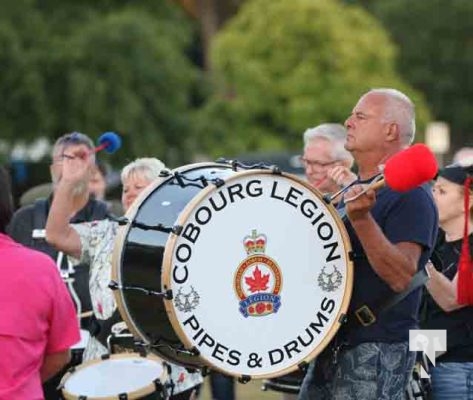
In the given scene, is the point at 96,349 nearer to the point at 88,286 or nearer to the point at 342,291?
the point at 88,286

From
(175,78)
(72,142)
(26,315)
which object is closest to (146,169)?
(72,142)

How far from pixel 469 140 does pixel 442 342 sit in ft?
150

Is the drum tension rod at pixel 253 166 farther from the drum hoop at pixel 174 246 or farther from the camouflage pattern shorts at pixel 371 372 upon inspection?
the camouflage pattern shorts at pixel 371 372

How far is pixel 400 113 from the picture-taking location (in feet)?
17.5

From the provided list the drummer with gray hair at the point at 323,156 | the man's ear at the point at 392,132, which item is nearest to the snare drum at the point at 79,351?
the drummer with gray hair at the point at 323,156

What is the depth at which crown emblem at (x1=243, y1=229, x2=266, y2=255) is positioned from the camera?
509 cm

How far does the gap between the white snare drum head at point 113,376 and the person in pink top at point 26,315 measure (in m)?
1.56

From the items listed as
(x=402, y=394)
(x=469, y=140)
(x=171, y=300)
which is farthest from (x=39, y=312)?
(x=469, y=140)

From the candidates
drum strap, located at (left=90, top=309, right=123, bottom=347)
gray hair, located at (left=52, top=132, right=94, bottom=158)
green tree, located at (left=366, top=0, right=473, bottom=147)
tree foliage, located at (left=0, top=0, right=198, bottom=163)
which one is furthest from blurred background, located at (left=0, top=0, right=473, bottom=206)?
drum strap, located at (left=90, top=309, right=123, bottom=347)

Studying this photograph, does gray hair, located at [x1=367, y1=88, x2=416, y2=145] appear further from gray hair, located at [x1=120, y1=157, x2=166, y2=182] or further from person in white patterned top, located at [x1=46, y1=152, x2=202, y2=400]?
gray hair, located at [x1=120, y1=157, x2=166, y2=182]

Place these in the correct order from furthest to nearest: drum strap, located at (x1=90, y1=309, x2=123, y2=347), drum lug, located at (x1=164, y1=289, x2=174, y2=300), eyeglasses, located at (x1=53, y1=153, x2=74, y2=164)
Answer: drum strap, located at (x1=90, y1=309, x2=123, y2=347) → eyeglasses, located at (x1=53, y1=153, x2=74, y2=164) → drum lug, located at (x1=164, y1=289, x2=174, y2=300)

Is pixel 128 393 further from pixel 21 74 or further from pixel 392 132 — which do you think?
pixel 21 74

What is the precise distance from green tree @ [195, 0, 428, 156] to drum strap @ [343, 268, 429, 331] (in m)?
26.5

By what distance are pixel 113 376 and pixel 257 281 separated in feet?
4.27
